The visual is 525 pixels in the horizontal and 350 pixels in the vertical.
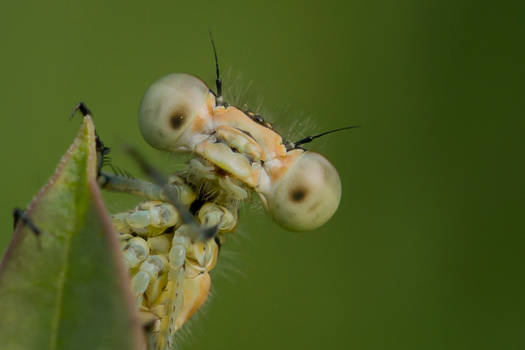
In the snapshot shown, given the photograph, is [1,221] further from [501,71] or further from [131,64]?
[501,71]

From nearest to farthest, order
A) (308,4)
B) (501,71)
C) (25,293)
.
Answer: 1. (25,293)
2. (501,71)
3. (308,4)

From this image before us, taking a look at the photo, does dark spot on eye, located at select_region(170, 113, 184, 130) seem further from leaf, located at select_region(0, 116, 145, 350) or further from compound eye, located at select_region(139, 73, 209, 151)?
leaf, located at select_region(0, 116, 145, 350)

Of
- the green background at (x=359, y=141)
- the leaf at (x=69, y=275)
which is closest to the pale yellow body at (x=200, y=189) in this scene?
the leaf at (x=69, y=275)

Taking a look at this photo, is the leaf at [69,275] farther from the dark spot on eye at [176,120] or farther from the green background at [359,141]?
the green background at [359,141]

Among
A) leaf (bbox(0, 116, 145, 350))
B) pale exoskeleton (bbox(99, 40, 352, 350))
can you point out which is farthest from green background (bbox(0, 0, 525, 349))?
leaf (bbox(0, 116, 145, 350))

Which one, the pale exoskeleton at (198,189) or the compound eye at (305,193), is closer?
the pale exoskeleton at (198,189)

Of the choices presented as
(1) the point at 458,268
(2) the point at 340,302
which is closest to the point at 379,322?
(2) the point at 340,302
